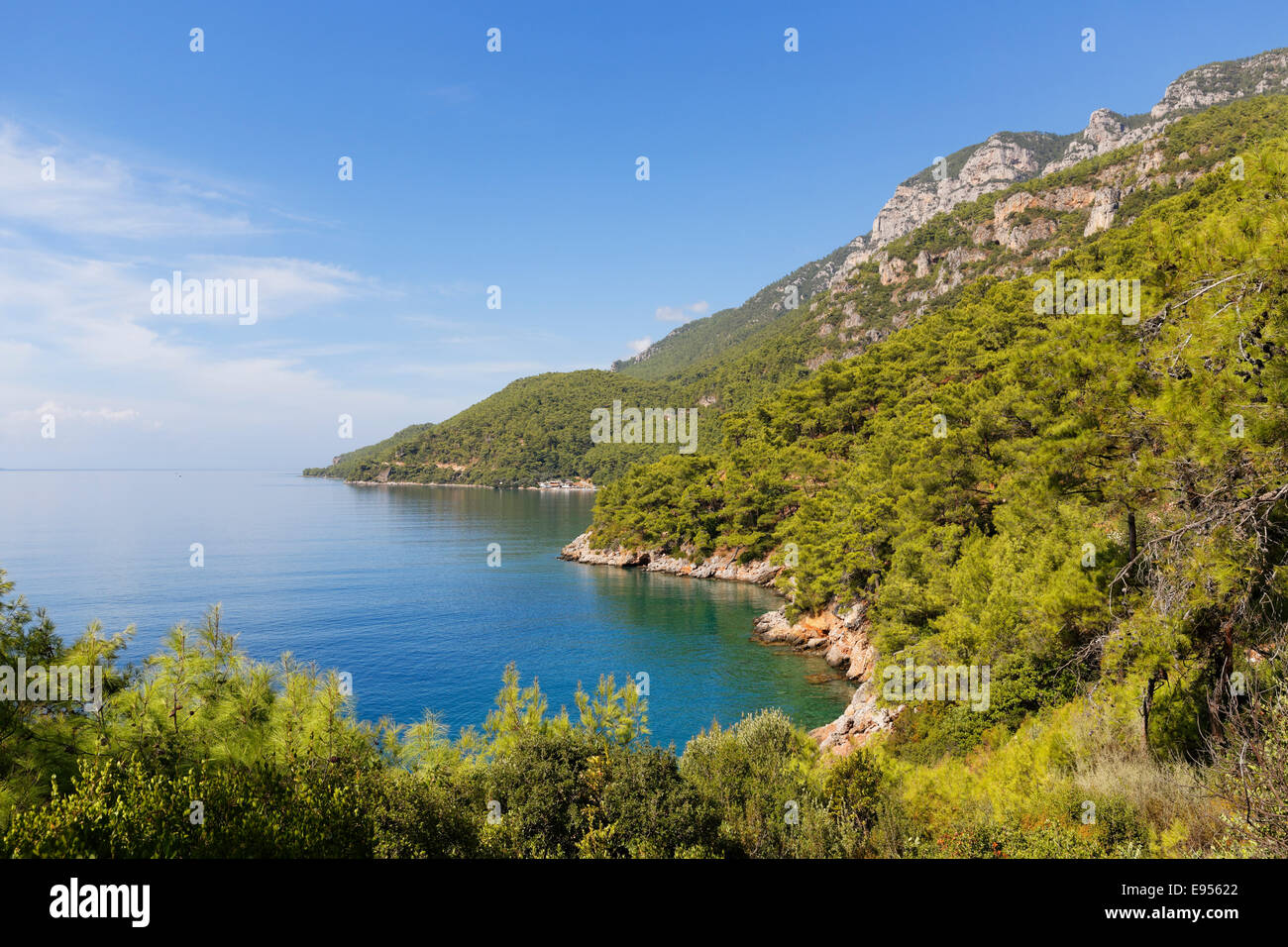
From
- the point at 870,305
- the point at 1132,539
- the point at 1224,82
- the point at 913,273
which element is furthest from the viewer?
the point at 1224,82

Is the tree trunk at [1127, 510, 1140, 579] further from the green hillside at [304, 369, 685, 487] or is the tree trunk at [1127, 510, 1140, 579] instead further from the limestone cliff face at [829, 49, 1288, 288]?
the limestone cliff face at [829, 49, 1288, 288]

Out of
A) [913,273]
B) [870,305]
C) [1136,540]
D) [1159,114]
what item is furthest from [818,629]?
[1159,114]

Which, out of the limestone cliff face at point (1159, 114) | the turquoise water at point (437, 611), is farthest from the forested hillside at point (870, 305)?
the turquoise water at point (437, 611)

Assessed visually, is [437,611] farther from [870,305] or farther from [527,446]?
[527,446]

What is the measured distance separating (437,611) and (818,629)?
2619 cm

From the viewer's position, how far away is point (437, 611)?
45406 millimetres

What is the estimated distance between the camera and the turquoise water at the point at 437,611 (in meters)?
30.3

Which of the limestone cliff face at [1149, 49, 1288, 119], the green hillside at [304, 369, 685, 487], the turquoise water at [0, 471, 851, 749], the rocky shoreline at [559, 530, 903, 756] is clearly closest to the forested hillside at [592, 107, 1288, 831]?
the rocky shoreline at [559, 530, 903, 756]

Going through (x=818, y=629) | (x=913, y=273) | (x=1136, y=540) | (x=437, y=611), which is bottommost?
(x=437, y=611)

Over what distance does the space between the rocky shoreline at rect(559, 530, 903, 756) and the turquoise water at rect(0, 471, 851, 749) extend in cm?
142

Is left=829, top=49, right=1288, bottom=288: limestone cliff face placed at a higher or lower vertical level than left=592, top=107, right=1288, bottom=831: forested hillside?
higher

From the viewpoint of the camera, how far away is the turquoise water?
3028 cm

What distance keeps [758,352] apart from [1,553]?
117m

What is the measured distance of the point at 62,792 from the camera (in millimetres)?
8703
